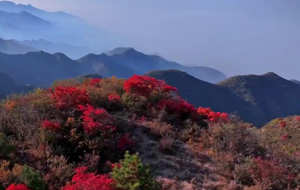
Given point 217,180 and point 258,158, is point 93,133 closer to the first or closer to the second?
point 217,180

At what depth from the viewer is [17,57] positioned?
408ft

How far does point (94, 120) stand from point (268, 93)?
305ft

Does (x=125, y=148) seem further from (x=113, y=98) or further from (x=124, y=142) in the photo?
(x=113, y=98)

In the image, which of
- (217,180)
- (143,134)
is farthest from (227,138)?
(143,134)

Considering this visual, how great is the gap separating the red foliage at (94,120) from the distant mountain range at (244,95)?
215ft

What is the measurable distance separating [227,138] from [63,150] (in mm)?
4650

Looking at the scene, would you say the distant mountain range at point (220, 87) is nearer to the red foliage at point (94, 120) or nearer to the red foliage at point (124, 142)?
the red foliage at point (94, 120)

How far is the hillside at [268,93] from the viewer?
8781 cm

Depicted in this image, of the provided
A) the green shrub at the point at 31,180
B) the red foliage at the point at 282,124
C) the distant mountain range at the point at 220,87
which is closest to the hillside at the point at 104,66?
the distant mountain range at the point at 220,87

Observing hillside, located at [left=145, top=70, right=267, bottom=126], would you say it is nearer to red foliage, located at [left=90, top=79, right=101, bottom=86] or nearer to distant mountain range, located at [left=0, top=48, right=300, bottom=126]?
distant mountain range, located at [left=0, top=48, right=300, bottom=126]

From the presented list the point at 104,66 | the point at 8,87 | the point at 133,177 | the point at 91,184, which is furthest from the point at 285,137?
the point at 104,66

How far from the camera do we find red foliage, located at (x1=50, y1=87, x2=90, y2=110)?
1000 centimetres

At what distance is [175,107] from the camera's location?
1146 centimetres

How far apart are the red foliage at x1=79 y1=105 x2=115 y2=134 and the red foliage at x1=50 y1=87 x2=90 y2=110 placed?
2.15 ft
